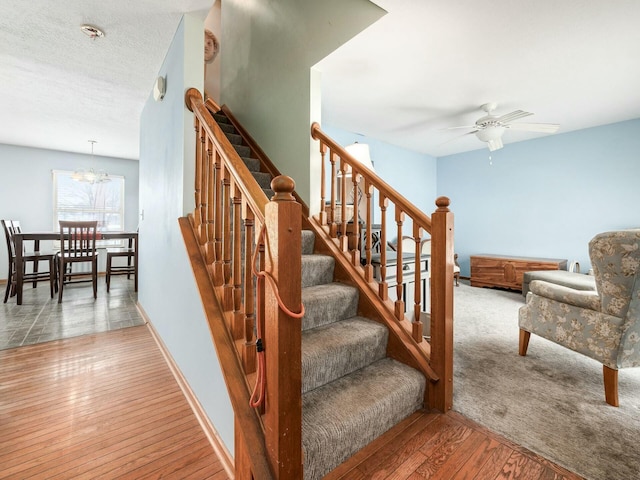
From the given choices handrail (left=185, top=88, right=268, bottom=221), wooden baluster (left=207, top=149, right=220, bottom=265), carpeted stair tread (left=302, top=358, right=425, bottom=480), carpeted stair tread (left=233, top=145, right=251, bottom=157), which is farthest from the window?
carpeted stair tread (left=302, top=358, right=425, bottom=480)

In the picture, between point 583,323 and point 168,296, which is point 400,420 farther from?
point 168,296

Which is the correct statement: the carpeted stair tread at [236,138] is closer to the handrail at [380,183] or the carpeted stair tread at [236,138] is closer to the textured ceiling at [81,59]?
the textured ceiling at [81,59]

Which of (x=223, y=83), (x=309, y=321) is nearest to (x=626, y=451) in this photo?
(x=309, y=321)

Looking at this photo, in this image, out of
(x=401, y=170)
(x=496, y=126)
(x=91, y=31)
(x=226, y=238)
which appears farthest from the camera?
(x=401, y=170)

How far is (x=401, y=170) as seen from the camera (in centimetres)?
543

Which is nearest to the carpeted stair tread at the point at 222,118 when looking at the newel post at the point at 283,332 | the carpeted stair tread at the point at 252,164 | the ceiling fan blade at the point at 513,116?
the carpeted stair tread at the point at 252,164

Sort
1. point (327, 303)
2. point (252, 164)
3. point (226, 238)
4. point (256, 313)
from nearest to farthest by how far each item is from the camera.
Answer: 1. point (256, 313)
2. point (226, 238)
3. point (327, 303)
4. point (252, 164)

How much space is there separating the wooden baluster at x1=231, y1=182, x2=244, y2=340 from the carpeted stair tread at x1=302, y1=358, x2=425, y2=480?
465 millimetres

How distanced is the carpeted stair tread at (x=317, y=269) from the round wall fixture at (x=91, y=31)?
214 centimetres

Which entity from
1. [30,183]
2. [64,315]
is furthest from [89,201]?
[64,315]

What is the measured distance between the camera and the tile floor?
2717mm

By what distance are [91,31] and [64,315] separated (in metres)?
2.92

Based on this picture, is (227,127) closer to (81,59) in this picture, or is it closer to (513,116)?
(81,59)

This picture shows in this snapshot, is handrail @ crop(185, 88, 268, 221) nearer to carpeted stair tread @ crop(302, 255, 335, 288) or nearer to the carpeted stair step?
carpeted stair tread @ crop(302, 255, 335, 288)
